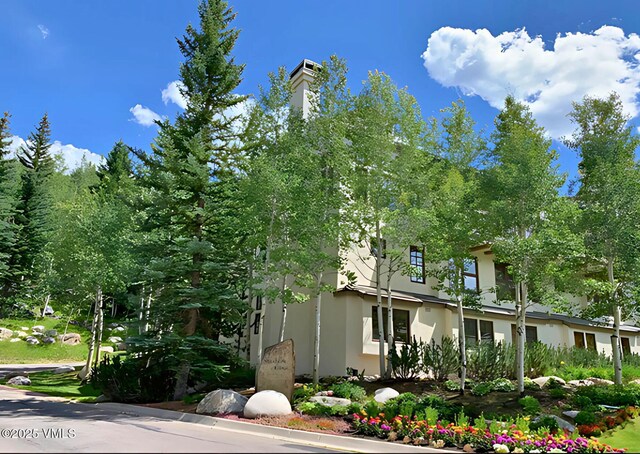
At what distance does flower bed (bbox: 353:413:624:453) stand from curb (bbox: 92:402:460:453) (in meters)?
0.55

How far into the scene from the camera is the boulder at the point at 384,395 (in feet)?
45.0

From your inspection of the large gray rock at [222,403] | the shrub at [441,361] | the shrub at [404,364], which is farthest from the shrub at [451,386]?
the large gray rock at [222,403]

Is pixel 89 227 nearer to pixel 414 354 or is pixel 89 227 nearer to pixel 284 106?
pixel 284 106

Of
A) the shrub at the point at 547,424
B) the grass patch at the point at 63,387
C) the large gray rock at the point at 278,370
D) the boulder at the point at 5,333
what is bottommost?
the grass patch at the point at 63,387

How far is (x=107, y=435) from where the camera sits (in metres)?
9.01

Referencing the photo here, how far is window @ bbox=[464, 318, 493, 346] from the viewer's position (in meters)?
21.7

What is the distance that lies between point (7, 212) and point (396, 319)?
36.3 m

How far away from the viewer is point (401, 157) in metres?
17.4

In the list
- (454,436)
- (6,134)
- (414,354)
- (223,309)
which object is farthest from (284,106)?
(6,134)

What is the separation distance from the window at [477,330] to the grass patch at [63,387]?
17056 mm

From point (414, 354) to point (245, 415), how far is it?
7313mm

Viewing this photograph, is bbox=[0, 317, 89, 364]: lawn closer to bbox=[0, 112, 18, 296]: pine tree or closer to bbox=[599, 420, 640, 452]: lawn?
bbox=[0, 112, 18, 296]: pine tree

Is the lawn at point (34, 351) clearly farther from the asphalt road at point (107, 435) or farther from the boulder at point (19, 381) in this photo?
the asphalt road at point (107, 435)

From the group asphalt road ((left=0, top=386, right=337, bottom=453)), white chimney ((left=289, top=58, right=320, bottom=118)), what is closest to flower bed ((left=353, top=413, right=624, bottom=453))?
asphalt road ((left=0, top=386, right=337, bottom=453))
